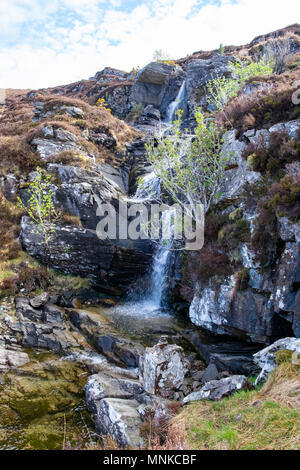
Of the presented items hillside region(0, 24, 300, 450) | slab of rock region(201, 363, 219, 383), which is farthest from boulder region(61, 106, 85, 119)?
slab of rock region(201, 363, 219, 383)

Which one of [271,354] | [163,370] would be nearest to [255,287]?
[271,354]

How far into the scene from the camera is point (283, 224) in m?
8.79

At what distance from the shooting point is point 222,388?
7.65 m

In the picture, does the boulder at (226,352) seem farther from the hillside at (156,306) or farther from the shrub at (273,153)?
the shrub at (273,153)

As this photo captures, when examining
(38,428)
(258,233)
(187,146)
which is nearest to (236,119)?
(187,146)

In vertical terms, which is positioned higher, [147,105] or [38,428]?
[147,105]

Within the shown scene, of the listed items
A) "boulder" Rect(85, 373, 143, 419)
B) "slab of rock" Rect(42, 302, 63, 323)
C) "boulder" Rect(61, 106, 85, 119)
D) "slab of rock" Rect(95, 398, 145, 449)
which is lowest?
"boulder" Rect(85, 373, 143, 419)

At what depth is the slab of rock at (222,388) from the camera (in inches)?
295

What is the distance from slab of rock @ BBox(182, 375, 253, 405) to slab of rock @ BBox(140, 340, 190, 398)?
4.05ft

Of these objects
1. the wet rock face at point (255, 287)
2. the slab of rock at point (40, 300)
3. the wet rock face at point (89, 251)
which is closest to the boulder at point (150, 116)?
the wet rock face at point (89, 251)

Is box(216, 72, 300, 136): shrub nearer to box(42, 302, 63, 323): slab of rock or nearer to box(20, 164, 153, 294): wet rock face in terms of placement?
box(20, 164, 153, 294): wet rock face

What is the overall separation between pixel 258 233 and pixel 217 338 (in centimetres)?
518

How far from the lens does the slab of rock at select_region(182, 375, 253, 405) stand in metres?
7.48

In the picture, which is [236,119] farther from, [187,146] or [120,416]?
[120,416]
